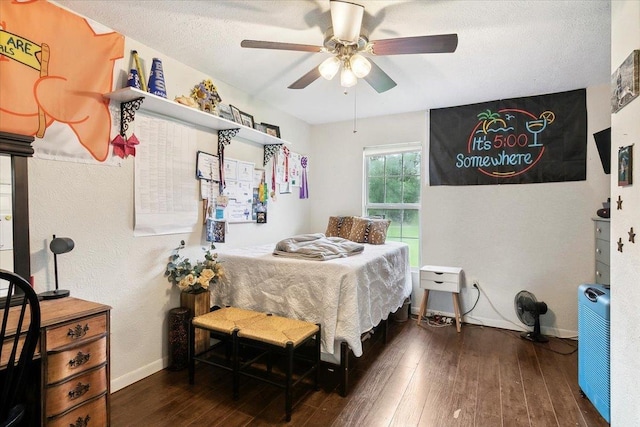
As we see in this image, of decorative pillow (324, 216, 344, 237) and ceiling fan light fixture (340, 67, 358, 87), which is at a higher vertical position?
ceiling fan light fixture (340, 67, 358, 87)

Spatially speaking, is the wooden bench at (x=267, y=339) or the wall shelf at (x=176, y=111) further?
the wall shelf at (x=176, y=111)

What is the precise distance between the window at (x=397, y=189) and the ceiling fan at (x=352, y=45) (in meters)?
1.94

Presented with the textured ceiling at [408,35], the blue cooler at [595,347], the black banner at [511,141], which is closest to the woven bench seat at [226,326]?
the textured ceiling at [408,35]

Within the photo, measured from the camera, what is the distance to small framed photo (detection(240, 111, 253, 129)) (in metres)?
3.07

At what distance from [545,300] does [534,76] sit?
2.09 metres

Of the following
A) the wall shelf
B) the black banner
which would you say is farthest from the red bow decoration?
the black banner

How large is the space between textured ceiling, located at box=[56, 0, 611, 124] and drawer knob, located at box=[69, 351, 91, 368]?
1.85 m

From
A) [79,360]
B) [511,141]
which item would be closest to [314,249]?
[79,360]

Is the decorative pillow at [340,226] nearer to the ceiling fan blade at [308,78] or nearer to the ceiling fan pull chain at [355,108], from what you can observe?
the ceiling fan pull chain at [355,108]

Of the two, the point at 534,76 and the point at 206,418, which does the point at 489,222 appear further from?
the point at 206,418

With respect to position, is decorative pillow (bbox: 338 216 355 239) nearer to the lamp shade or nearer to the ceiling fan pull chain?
the ceiling fan pull chain

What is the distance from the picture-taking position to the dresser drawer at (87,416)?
140 cm

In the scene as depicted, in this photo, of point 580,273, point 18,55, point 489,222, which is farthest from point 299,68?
point 580,273

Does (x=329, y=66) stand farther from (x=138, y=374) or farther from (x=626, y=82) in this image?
(x=138, y=374)
